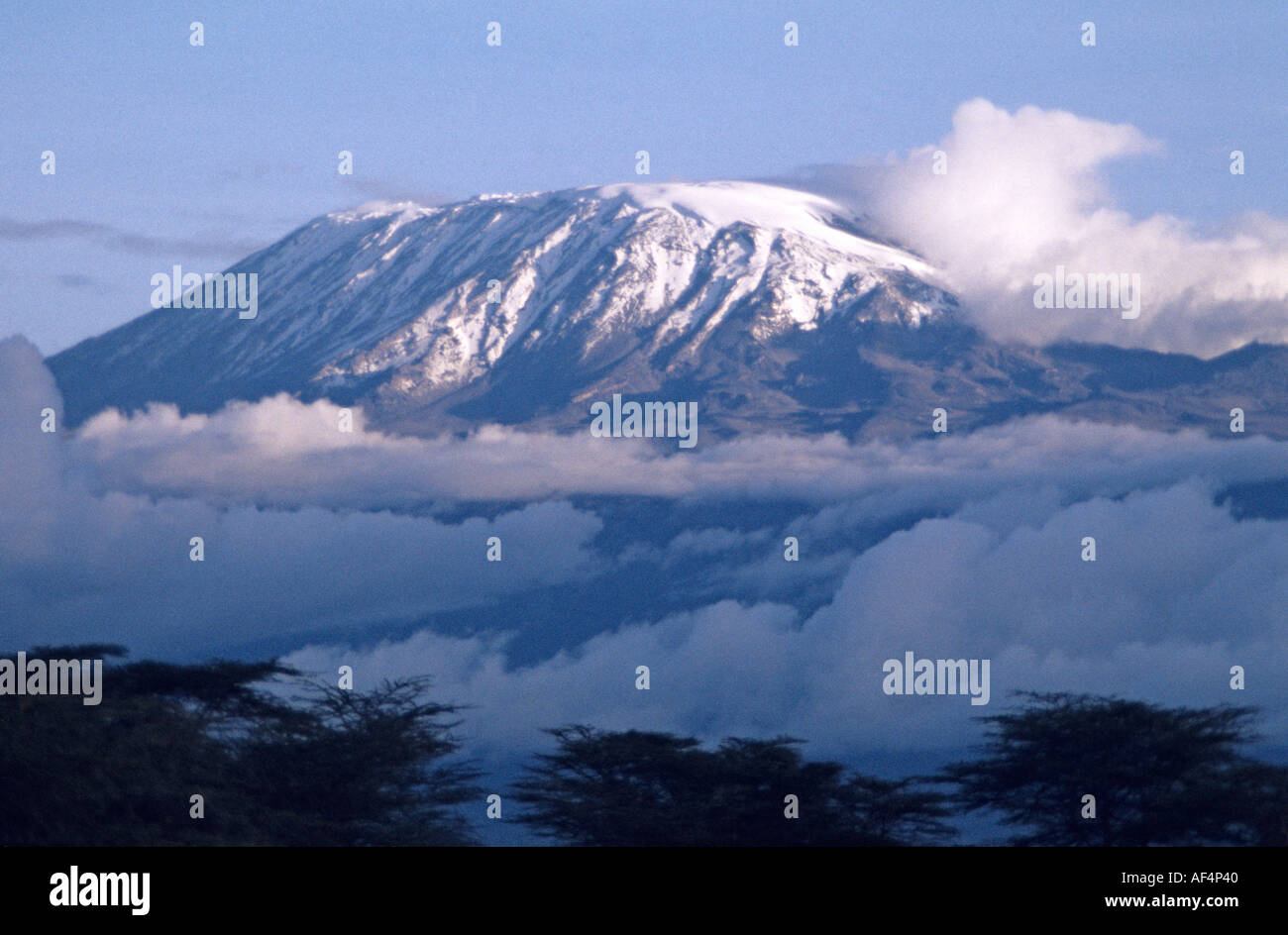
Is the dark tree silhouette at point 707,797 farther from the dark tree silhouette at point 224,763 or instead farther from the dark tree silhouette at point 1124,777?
the dark tree silhouette at point 224,763

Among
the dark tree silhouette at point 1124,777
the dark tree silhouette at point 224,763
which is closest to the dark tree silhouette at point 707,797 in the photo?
the dark tree silhouette at point 1124,777

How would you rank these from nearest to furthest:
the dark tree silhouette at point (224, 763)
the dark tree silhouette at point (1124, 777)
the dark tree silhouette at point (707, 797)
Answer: the dark tree silhouette at point (224, 763)
the dark tree silhouette at point (1124, 777)
the dark tree silhouette at point (707, 797)

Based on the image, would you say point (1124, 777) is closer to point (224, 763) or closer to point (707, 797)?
point (707, 797)

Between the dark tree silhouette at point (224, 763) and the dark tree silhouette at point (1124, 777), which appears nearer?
the dark tree silhouette at point (224, 763)

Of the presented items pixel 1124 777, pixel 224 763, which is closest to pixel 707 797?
pixel 1124 777
